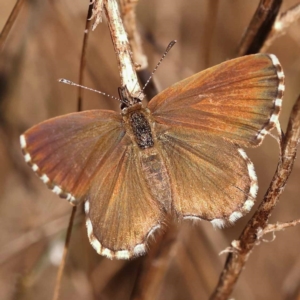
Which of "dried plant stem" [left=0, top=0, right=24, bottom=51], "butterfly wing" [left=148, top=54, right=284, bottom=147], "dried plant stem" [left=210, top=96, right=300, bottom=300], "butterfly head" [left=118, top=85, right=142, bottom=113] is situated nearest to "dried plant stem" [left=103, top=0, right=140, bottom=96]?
"butterfly head" [left=118, top=85, right=142, bottom=113]

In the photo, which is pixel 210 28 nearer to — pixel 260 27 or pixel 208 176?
pixel 260 27

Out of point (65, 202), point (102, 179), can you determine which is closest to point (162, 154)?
point (102, 179)

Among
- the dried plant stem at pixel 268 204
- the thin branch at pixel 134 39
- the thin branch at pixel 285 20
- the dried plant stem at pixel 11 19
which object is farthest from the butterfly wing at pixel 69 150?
the thin branch at pixel 285 20

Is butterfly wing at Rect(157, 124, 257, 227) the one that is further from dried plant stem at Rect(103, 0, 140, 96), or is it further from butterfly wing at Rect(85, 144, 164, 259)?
dried plant stem at Rect(103, 0, 140, 96)

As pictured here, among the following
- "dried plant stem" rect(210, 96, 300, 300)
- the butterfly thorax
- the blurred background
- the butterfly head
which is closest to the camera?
"dried plant stem" rect(210, 96, 300, 300)

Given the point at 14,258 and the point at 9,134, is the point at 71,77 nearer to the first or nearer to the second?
the point at 9,134

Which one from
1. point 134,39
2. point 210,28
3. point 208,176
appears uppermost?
point 134,39
